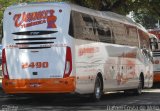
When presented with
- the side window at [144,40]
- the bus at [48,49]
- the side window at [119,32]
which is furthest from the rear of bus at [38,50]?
the side window at [144,40]

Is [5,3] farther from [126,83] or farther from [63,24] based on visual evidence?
[63,24]

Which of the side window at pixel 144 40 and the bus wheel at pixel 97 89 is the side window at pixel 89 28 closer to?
the bus wheel at pixel 97 89

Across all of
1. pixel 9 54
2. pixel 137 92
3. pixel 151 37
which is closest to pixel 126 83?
pixel 137 92

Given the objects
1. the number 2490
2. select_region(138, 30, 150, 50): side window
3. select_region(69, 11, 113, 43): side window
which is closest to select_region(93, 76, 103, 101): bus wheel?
select_region(69, 11, 113, 43): side window

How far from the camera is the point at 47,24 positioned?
17.8 metres

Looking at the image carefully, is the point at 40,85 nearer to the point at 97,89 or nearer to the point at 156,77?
the point at 97,89

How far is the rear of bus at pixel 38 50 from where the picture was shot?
57.8ft

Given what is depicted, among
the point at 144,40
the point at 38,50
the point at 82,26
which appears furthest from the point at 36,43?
the point at 144,40

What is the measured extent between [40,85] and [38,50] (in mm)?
1079

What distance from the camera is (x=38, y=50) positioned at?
17.9m

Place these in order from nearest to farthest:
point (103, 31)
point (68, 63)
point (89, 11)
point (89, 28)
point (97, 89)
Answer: point (68, 63)
point (89, 28)
point (89, 11)
point (97, 89)
point (103, 31)

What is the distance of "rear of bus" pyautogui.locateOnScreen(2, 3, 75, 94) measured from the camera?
17.6 metres

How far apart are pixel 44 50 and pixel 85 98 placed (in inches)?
168

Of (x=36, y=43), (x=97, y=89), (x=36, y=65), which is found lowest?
(x=97, y=89)
